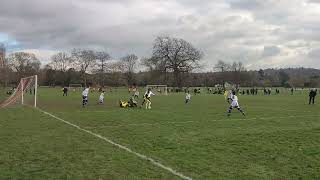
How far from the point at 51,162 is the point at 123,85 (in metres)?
119

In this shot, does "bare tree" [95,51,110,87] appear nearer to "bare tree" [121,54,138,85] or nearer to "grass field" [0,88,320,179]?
"bare tree" [121,54,138,85]

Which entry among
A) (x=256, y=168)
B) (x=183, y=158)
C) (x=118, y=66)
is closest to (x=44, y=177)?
(x=183, y=158)

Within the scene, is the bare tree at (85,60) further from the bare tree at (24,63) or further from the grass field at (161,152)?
the grass field at (161,152)

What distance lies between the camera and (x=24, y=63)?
461 ft

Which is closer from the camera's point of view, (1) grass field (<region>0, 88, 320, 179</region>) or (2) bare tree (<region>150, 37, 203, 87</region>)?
(1) grass field (<region>0, 88, 320, 179</region>)

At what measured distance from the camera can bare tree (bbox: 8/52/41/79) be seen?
132 m

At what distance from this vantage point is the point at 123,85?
130 metres

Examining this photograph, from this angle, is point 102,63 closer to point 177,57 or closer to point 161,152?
point 177,57

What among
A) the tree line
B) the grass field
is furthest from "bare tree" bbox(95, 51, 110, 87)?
the grass field

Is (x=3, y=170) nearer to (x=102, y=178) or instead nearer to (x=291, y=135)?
(x=102, y=178)

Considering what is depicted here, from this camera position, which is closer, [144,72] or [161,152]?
[161,152]

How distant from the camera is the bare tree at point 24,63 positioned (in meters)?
132

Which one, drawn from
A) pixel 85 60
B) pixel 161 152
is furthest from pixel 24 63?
pixel 161 152

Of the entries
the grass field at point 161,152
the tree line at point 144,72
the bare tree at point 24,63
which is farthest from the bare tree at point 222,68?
the grass field at point 161,152
